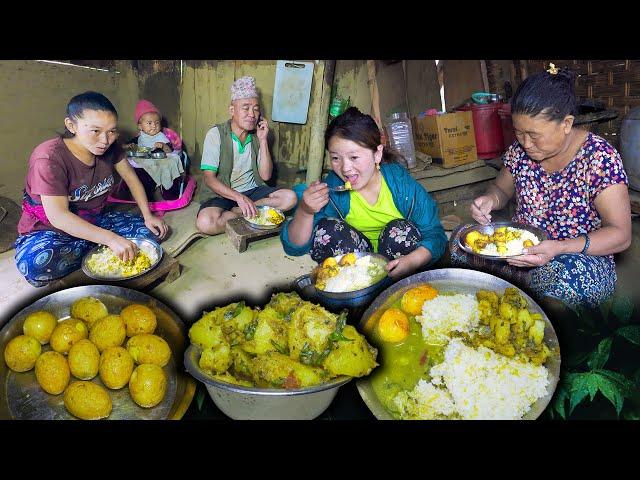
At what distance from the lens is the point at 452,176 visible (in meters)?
1.98

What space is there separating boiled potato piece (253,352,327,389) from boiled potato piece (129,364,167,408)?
0.33 meters

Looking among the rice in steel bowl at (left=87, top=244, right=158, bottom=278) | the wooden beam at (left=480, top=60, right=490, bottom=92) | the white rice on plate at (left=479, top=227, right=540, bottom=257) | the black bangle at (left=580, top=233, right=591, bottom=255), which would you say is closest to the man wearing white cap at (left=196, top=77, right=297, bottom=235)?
the rice in steel bowl at (left=87, top=244, right=158, bottom=278)

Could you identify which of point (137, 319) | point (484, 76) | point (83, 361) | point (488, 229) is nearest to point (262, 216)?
point (137, 319)

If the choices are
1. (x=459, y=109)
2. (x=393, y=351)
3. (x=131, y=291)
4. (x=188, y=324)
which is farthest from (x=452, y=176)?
(x=131, y=291)

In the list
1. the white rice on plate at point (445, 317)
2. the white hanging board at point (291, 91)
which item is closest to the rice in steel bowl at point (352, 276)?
the white rice on plate at point (445, 317)

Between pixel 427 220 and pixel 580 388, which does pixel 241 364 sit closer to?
pixel 427 220

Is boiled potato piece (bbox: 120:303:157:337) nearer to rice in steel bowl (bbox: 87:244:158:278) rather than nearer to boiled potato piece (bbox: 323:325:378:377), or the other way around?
rice in steel bowl (bbox: 87:244:158:278)

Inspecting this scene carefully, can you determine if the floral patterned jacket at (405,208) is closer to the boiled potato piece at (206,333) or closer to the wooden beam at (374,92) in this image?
the wooden beam at (374,92)

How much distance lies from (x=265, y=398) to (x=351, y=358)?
0.31m

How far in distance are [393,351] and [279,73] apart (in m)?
1.08

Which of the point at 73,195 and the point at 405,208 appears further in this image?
the point at 405,208

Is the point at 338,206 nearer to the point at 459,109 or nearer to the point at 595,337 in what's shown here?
the point at 459,109

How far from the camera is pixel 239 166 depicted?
5.75 feet

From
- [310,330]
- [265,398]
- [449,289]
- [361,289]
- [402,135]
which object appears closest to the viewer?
[265,398]
